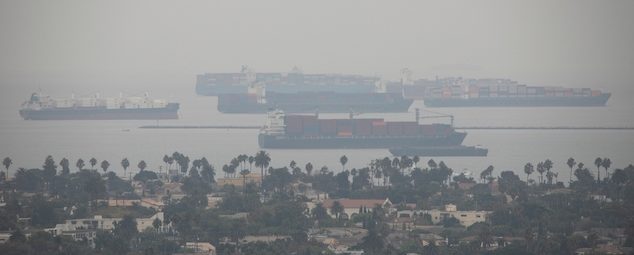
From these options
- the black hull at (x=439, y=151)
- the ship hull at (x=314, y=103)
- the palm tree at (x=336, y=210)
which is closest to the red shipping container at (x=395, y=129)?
the black hull at (x=439, y=151)

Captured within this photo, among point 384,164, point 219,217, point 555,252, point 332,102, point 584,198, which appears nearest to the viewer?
point 555,252

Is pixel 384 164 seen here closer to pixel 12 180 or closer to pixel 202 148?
pixel 12 180

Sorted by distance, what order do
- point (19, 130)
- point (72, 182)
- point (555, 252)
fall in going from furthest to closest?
point (19, 130)
point (72, 182)
point (555, 252)

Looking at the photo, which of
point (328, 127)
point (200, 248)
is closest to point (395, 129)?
point (328, 127)

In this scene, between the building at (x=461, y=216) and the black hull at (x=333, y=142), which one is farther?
the black hull at (x=333, y=142)

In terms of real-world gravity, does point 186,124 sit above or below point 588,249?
above

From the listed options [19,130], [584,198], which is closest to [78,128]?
[19,130]

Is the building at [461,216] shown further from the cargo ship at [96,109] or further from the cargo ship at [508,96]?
the cargo ship at [508,96]
